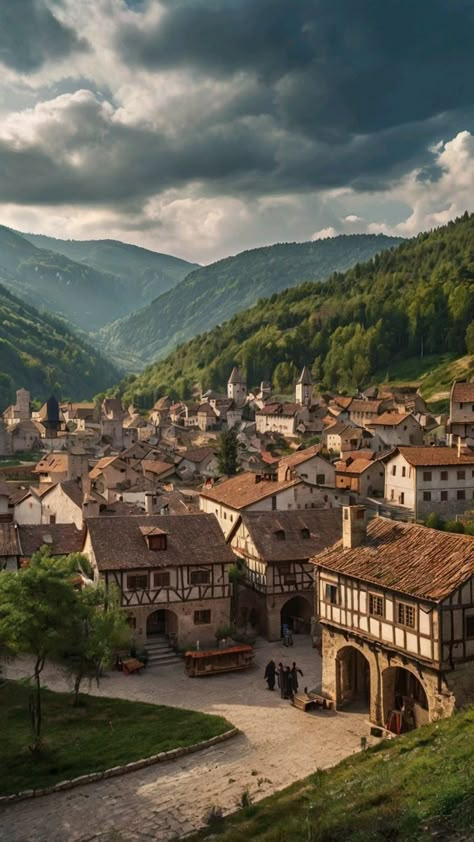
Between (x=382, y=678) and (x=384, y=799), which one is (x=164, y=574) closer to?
(x=382, y=678)

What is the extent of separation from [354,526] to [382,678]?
6.91 metres

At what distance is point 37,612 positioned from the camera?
2741cm

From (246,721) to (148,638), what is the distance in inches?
531

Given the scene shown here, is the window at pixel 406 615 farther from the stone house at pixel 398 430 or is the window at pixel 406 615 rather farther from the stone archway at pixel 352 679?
the stone house at pixel 398 430

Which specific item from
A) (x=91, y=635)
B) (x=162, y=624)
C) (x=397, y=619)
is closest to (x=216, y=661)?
(x=162, y=624)

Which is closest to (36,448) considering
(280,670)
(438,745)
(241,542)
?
(241,542)

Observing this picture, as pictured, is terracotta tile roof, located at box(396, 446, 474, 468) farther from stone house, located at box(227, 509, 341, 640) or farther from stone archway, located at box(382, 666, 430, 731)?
stone archway, located at box(382, 666, 430, 731)

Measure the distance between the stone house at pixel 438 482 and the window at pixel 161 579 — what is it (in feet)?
108

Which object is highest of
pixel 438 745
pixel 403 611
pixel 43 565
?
pixel 43 565

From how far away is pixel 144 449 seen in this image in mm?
125875

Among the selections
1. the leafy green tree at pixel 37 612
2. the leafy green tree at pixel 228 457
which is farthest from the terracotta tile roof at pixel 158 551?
the leafy green tree at pixel 228 457

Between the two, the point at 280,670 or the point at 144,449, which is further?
the point at 144,449

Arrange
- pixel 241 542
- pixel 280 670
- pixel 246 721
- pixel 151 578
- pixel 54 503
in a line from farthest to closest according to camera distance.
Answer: pixel 54 503 → pixel 241 542 → pixel 151 578 → pixel 280 670 → pixel 246 721

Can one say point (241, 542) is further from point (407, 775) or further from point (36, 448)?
point (36, 448)
